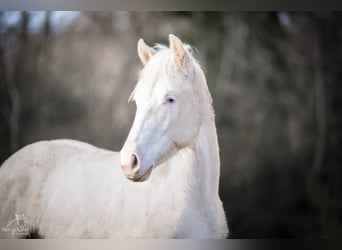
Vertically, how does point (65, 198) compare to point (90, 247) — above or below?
above

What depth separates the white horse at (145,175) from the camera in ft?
8.11

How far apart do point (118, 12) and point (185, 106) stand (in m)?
0.77

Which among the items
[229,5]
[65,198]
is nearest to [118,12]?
[229,5]

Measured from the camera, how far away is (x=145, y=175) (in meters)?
2.43

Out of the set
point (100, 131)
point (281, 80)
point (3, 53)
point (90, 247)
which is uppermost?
point (3, 53)

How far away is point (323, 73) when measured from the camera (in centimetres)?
283

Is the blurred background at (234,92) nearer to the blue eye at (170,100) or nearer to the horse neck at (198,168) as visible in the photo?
the horse neck at (198,168)

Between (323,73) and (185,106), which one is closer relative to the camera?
(185,106)

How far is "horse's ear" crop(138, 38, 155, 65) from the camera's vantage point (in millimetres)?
2696

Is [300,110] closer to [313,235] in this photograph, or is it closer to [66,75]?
[313,235]

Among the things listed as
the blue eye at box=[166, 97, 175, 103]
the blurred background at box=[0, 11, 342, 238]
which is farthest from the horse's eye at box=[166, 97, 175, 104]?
the blurred background at box=[0, 11, 342, 238]

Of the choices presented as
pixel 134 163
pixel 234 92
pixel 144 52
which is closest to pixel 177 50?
pixel 144 52

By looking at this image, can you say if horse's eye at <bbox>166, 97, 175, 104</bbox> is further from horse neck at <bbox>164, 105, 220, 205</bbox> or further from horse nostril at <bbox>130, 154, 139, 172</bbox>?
horse nostril at <bbox>130, 154, 139, 172</bbox>

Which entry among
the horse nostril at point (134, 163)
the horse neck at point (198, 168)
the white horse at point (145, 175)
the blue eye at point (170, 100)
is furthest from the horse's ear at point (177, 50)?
the horse nostril at point (134, 163)
